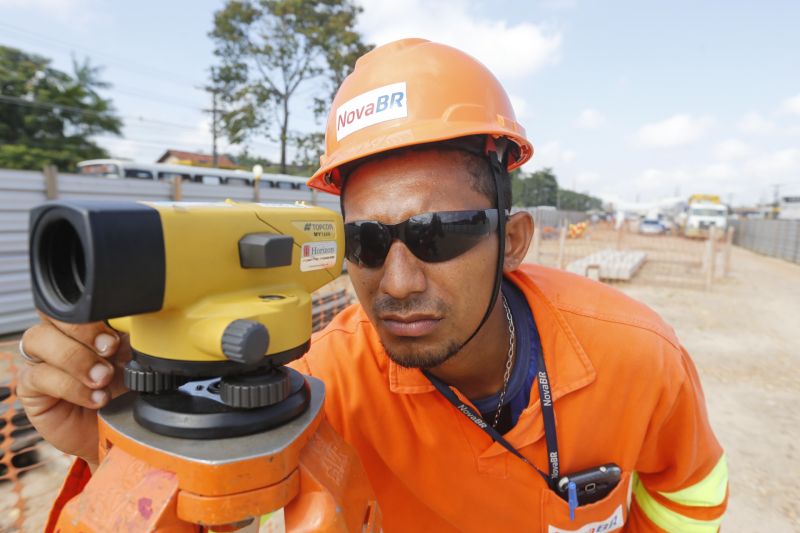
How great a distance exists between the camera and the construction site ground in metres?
3.38

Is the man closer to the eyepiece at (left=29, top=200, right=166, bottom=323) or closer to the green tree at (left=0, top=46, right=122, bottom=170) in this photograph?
the eyepiece at (left=29, top=200, right=166, bottom=323)

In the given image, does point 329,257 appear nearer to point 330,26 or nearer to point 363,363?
point 363,363

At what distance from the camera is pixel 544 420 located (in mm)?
1569

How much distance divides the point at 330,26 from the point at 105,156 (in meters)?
14.4

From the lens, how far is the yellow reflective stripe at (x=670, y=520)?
1.69 metres

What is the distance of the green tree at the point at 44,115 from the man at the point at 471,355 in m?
26.9

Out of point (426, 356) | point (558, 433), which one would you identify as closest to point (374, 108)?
point (426, 356)

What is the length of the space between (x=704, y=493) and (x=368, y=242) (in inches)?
59.0

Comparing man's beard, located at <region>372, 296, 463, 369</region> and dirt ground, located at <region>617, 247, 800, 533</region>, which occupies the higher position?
man's beard, located at <region>372, 296, 463, 369</region>

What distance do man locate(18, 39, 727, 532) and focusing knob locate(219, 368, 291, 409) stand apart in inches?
23.5

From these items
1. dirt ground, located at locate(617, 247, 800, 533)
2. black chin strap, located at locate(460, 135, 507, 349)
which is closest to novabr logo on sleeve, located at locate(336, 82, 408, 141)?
black chin strap, located at locate(460, 135, 507, 349)

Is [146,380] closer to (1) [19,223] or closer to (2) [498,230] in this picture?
(2) [498,230]

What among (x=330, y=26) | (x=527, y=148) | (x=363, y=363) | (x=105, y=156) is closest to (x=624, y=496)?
A: (x=363, y=363)

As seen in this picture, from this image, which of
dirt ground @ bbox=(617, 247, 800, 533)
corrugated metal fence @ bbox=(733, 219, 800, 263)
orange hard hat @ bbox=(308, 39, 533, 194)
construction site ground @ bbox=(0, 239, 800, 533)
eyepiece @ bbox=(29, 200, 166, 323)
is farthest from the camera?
corrugated metal fence @ bbox=(733, 219, 800, 263)
